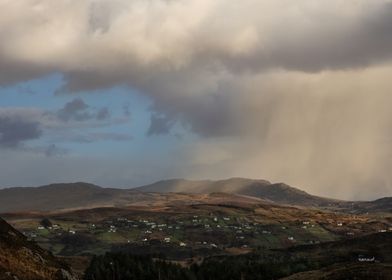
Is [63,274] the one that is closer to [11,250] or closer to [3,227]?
[11,250]

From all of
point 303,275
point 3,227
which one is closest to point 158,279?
point 303,275

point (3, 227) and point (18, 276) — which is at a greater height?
point (3, 227)

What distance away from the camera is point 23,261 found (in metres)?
125

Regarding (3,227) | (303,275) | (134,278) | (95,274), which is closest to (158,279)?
(134,278)

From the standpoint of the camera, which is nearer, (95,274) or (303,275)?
(303,275)

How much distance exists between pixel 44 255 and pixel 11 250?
13.9 m

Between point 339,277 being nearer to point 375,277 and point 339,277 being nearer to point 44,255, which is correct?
point 375,277

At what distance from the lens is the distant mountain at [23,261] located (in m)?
116

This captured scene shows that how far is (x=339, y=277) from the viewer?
5325 inches

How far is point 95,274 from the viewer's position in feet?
632

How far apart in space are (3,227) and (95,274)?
193ft

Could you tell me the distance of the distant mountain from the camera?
381 ft

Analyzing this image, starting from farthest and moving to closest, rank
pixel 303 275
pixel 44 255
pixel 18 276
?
pixel 303 275
pixel 44 255
pixel 18 276

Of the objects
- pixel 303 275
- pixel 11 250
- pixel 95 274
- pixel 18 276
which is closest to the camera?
pixel 18 276
